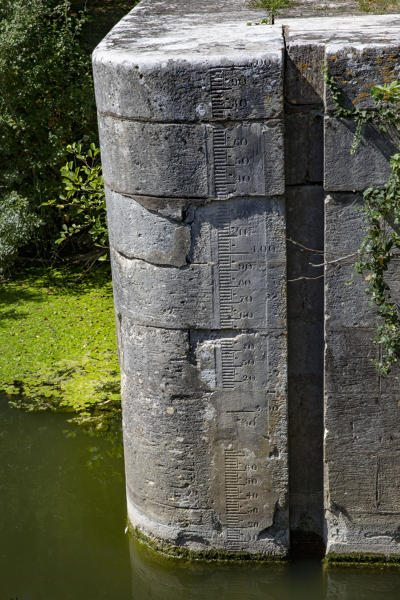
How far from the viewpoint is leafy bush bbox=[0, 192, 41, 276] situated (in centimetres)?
805

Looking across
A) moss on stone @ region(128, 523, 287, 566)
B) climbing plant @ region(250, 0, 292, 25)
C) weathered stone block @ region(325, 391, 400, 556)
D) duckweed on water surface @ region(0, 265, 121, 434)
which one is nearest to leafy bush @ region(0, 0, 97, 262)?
duckweed on water surface @ region(0, 265, 121, 434)

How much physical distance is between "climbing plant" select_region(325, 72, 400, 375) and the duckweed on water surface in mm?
2546

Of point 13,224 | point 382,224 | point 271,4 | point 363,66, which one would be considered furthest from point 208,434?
point 13,224

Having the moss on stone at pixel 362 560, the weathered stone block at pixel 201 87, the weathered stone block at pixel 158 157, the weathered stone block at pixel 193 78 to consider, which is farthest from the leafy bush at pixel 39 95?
the moss on stone at pixel 362 560

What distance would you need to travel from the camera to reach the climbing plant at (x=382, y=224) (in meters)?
3.57

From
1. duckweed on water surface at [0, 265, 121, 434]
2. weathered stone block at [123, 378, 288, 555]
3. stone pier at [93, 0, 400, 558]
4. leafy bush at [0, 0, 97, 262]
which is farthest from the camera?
leafy bush at [0, 0, 97, 262]

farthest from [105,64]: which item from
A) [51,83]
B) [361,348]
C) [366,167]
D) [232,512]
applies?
[51,83]

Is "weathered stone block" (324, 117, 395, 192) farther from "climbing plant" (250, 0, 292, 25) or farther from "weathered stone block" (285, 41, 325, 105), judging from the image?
"climbing plant" (250, 0, 292, 25)

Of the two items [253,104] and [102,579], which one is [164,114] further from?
[102,579]

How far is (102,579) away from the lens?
176 inches

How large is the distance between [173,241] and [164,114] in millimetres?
602

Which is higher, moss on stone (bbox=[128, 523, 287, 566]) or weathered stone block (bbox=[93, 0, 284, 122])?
weathered stone block (bbox=[93, 0, 284, 122])

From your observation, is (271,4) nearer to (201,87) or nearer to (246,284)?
(201,87)

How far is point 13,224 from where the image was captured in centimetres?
807
